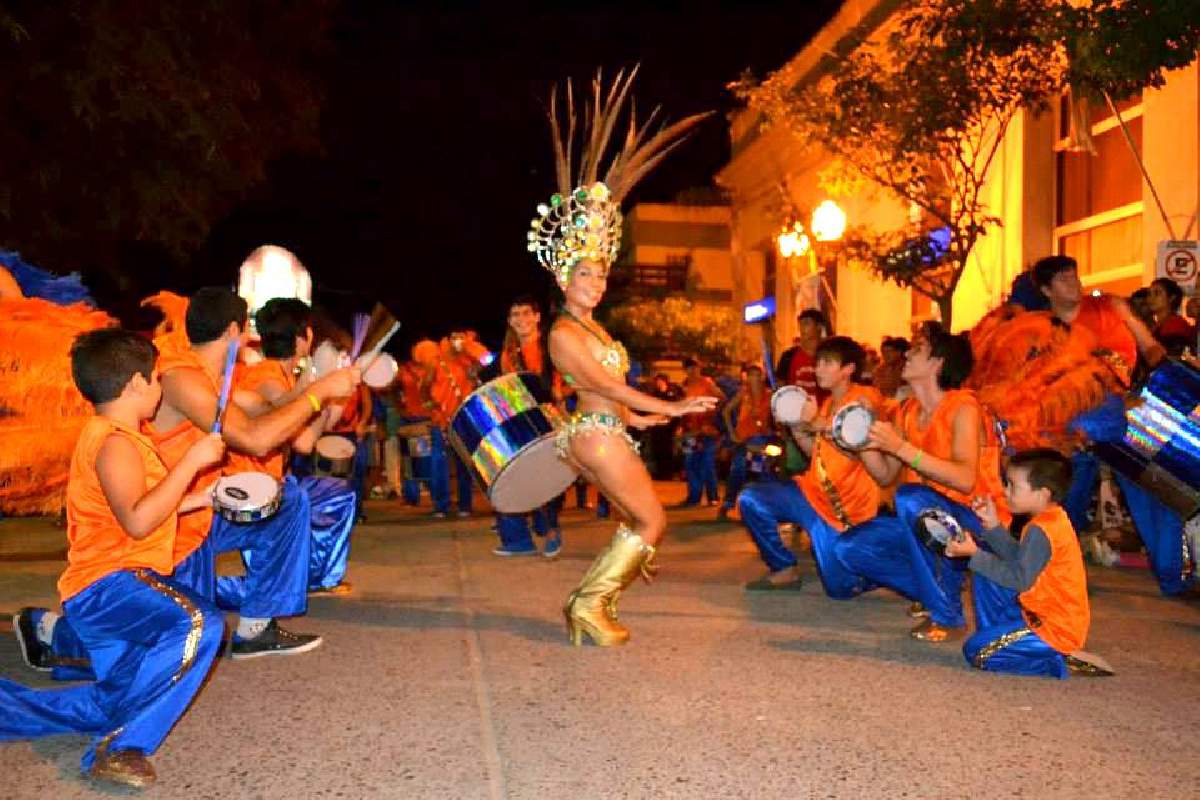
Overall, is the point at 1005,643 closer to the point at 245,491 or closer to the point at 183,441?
the point at 245,491

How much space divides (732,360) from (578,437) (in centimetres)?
2782

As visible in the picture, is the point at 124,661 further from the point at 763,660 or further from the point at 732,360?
the point at 732,360

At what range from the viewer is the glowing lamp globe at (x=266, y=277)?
28.2 feet

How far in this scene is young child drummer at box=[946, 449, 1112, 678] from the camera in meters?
4.79

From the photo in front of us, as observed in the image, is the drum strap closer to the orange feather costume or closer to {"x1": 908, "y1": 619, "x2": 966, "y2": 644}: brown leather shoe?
{"x1": 908, "y1": 619, "x2": 966, "y2": 644}: brown leather shoe

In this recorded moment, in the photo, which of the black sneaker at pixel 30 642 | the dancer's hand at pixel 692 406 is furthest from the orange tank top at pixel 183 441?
the dancer's hand at pixel 692 406

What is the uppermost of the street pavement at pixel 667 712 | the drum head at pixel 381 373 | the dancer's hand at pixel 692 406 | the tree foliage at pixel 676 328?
the tree foliage at pixel 676 328

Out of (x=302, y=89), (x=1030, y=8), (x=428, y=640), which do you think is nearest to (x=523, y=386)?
(x=428, y=640)

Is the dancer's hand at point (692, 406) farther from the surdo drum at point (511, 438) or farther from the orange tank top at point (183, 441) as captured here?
the orange tank top at point (183, 441)

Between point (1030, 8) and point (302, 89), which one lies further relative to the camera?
point (302, 89)

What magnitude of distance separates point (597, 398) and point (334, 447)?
5.49 ft

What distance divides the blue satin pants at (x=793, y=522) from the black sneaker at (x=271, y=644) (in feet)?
8.22

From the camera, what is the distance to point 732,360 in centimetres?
3300

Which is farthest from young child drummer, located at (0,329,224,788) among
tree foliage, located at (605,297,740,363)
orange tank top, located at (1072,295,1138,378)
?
tree foliage, located at (605,297,740,363)
